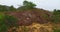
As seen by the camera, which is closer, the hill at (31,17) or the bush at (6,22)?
the bush at (6,22)

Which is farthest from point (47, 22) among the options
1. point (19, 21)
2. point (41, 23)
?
point (19, 21)

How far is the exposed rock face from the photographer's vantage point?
25.0ft

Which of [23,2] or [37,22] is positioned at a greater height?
[23,2]

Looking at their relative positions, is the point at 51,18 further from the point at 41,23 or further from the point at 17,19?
the point at 17,19

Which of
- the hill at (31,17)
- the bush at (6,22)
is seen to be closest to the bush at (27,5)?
the hill at (31,17)

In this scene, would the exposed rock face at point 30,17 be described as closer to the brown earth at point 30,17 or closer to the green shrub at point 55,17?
the brown earth at point 30,17

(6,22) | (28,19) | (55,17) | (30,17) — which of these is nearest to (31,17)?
(30,17)

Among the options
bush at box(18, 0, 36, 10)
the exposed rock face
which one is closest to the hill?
the exposed rock face

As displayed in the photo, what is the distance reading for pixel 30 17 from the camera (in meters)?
7.86

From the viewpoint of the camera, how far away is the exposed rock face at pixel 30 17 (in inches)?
300

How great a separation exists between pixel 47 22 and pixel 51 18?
0.27 m

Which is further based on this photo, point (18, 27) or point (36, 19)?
point (36, 19)

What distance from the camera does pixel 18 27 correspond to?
723 centimetres

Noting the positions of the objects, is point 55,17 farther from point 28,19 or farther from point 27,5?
point 27,5
